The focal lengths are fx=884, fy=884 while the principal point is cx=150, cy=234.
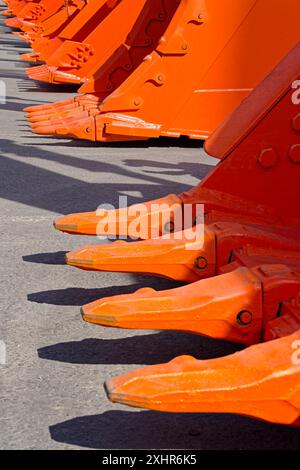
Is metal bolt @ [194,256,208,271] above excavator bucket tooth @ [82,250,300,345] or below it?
below

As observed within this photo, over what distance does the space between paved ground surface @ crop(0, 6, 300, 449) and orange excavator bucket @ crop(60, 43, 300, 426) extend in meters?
0.23

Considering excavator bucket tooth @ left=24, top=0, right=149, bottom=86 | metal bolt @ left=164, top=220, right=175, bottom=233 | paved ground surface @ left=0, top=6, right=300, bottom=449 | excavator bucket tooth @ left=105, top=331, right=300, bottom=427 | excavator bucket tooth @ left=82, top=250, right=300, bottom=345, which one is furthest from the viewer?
excavator bucket tooth @ left=24, top=0, right=149, bottom=86

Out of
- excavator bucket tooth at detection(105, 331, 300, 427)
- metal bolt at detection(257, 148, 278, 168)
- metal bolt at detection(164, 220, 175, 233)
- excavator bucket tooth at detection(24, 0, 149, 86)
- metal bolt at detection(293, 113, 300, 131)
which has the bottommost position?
excavator bucket tooth at detection(24, 0, 149, 86)

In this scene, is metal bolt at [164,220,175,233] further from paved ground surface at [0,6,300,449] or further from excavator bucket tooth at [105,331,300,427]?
excavator bucket tooth at [105,331,300,427]

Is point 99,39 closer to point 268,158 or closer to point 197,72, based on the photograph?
point 197,72

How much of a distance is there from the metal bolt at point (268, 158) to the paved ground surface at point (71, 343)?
1.98 ft

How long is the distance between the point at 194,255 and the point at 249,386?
0.97 m

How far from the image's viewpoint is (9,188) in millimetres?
4945

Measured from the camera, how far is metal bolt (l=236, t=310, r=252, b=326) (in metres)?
2.46

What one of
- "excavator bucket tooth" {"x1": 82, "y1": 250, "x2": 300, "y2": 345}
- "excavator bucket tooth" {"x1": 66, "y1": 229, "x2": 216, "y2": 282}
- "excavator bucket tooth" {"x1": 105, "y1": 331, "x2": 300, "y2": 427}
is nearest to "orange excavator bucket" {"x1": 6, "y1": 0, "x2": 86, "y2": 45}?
"excavator bucket tooth" {"x1": 66, "y1": 229, "x2": 216, "y2": 282}

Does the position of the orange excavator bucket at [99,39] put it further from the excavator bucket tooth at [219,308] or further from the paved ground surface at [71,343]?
the excavator bucket tooth at [219,308]

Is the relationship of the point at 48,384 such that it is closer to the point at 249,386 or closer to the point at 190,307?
the point at 190,307

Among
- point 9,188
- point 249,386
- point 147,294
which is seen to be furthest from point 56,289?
point 9,188

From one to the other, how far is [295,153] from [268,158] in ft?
0.39
